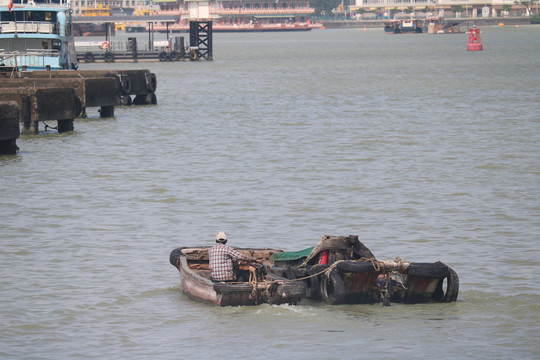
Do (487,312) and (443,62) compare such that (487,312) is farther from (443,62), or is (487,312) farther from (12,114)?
(443,62)

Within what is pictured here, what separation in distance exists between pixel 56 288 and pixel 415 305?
6757 millimetres

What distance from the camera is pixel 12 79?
43.5 metres

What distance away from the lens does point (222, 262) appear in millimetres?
17000

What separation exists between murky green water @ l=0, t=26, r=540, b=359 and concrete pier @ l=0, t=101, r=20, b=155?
0.67 m

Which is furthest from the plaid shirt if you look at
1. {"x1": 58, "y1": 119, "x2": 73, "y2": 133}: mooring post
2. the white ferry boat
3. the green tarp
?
the white ferry boat

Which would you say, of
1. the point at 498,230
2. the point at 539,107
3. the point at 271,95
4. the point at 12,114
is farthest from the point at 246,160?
the point at 271,95

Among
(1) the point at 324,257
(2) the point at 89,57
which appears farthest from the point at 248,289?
(2) the point at 89,57

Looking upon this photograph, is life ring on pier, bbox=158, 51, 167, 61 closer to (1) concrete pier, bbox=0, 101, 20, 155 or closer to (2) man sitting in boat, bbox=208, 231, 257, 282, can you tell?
(1) concrete pier, bbox=0, 101, 20, 155

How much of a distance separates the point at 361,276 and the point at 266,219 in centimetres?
796

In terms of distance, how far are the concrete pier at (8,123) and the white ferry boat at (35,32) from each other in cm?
2555

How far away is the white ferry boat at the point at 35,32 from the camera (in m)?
60.6

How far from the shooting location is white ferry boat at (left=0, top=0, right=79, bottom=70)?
199ft

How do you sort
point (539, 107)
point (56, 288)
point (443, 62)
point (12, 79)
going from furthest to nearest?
point (443, 62) → point (539, 107) → point (12, 79) → point (56, 288)

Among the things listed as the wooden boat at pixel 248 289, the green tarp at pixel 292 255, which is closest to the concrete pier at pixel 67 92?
the green tarp at pixel 292 255
